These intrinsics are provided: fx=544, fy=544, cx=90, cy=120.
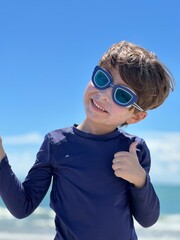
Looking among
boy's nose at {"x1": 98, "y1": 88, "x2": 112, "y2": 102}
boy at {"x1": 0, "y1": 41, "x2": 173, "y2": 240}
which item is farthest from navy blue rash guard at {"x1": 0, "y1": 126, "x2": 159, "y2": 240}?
boy's nose at {"x1": 98, "y1": 88, "x2": 112, "y2": 102}

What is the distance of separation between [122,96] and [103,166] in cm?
32

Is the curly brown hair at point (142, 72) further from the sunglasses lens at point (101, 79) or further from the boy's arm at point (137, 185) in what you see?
the boy's arm at point (137, 185)

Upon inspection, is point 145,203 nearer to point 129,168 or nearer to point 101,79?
point 129,168

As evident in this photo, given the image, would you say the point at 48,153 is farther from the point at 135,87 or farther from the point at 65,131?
the point at 135,87

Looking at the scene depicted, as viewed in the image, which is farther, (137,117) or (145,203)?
(137,117)

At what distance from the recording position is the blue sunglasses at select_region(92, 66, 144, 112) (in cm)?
235

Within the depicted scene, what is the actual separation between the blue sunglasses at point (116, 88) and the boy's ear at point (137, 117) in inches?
4.6

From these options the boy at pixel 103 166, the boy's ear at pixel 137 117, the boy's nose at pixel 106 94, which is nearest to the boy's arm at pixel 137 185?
the boy at pixel 103 166

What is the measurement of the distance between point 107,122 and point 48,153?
11.6 inches

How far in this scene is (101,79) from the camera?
237cm

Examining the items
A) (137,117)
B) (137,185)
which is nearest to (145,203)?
(137,185)

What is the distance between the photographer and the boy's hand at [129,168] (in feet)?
7.60

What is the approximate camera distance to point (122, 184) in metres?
2.40

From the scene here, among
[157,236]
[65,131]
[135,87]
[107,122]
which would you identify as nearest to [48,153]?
[65,131]
